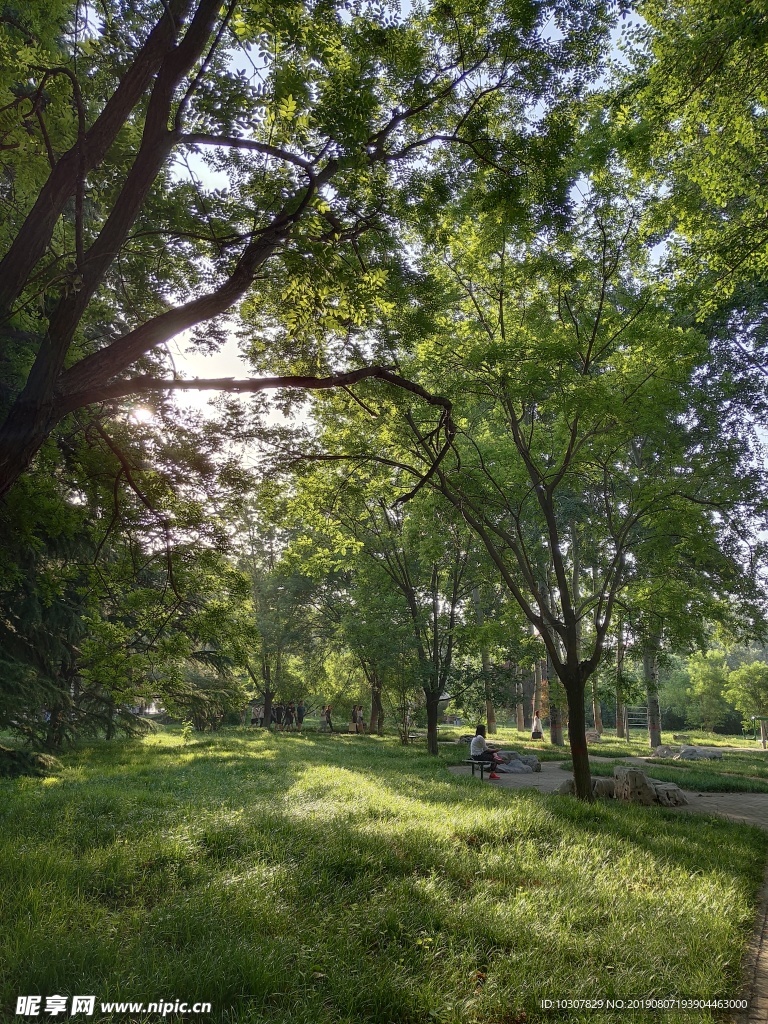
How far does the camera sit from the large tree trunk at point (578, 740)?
918 centimetres

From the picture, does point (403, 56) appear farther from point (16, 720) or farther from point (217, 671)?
point (217, 671)

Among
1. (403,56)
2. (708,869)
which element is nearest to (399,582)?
(708,869)

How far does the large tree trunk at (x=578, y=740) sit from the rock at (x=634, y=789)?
3.35 ft

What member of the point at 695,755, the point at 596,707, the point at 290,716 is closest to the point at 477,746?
the point at 695,755

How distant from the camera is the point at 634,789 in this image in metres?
9.73

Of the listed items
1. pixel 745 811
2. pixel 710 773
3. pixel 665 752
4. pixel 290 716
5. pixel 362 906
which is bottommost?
pixel 290 716

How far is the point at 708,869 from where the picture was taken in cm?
554

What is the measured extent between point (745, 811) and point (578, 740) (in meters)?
3.21

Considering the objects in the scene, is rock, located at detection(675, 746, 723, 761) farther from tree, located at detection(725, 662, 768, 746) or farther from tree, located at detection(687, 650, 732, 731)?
tree, located at detection(687, 650, 732, 731)

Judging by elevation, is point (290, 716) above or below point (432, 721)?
below

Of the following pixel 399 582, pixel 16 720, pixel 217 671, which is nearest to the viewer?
pixel 16 720

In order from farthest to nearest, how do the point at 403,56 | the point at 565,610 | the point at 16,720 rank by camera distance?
the point at 16,720 → the point at 565,610 → the point at 403,56

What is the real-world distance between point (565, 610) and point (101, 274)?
327 inches

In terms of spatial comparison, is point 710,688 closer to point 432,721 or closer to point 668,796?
point 432,721
